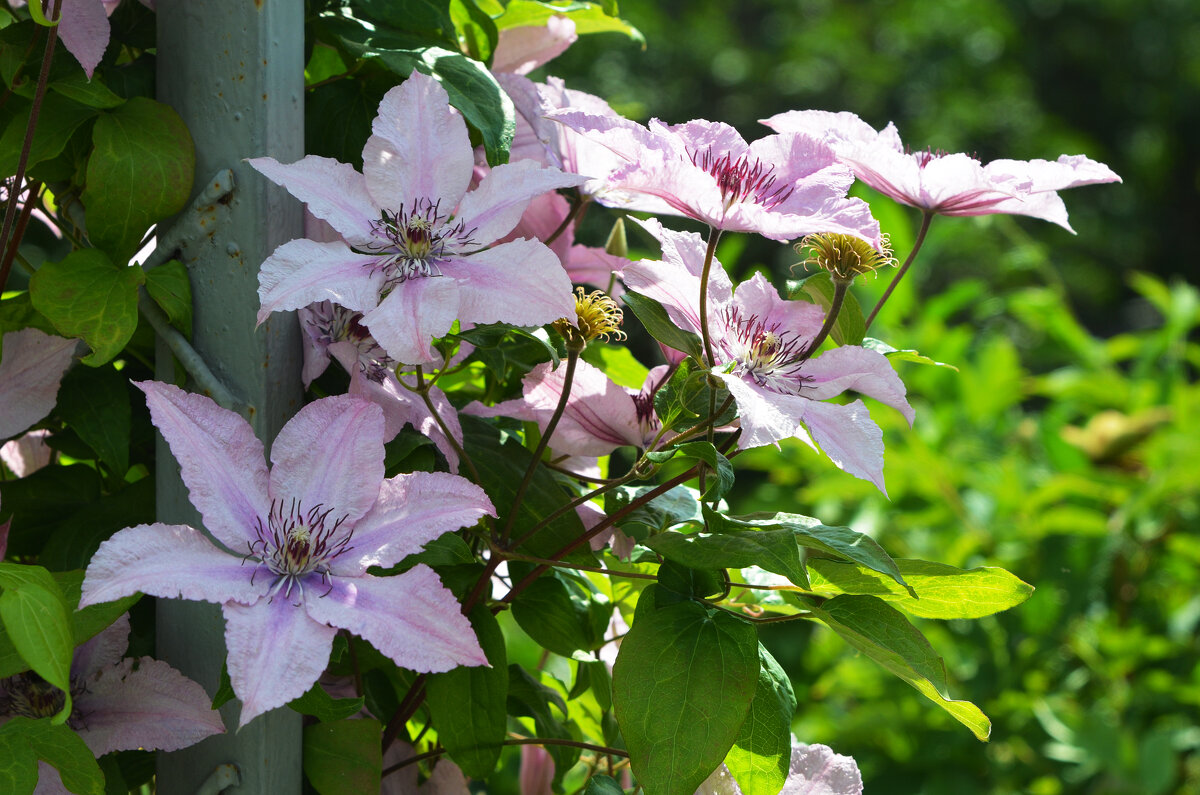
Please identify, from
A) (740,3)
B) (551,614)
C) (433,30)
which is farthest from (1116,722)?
(740,3)

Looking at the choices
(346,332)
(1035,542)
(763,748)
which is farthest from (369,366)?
(1035,542)

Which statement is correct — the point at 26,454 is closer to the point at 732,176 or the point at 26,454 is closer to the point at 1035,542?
the point at 732,176

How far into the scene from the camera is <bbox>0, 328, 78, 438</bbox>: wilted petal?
45cm

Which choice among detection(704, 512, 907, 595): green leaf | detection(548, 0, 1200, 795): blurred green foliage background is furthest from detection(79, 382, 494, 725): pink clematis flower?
detection(548, 0, 1200, 795): blurred green foliage background

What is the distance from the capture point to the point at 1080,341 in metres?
1.75

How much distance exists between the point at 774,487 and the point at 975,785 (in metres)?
0.70

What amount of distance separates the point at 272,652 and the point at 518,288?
0.49ft

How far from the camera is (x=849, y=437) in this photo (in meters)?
0.42

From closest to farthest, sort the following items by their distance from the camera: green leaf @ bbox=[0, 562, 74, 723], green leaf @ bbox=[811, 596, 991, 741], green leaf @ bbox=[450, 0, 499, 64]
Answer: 1. green leaf @ bbox=[0, 562, 74, 723]
2. green leaf @ bbox=[811, 596, 991, 741]
3. green leaf @ bbox=[450, 0, 499, 64]

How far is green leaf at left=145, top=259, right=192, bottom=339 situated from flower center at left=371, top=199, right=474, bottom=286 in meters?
0.08

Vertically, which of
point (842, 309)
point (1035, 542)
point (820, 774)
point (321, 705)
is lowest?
point (1035, 542)

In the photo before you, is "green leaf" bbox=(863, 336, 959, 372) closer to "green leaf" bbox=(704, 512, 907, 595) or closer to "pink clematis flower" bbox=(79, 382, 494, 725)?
"green leaf" bbox=(704, 512, 907, 595)

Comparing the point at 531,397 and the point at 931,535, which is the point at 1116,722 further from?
the point at 531,397

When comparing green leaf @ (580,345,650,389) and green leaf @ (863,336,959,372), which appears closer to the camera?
green leaf @ (863,336,959,372)
